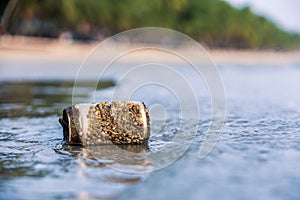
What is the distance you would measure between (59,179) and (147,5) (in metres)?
65.1

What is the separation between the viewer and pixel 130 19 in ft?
210

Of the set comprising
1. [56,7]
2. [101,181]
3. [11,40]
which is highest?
[56,7]

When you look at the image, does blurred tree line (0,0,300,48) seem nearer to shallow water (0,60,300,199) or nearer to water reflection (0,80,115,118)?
water reflection (0,80,115,118)

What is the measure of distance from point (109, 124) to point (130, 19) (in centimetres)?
5861

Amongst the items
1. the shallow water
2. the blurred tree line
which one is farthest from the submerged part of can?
the blurred tree line

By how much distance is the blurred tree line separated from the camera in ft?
158

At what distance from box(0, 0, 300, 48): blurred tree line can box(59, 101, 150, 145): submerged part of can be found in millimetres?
13722

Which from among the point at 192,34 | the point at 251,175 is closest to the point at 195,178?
the point at 251,175

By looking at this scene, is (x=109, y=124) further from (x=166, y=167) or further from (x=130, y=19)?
(x=130, y=19)

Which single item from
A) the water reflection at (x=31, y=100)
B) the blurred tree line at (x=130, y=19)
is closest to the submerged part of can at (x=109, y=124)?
the water reflection at (x=31, y=100)

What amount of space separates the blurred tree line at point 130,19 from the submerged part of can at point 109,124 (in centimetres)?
1372

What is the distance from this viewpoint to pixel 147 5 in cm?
6875

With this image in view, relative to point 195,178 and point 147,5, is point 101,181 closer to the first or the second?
point 195,178

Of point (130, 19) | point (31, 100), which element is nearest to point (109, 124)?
point (31, 100)
